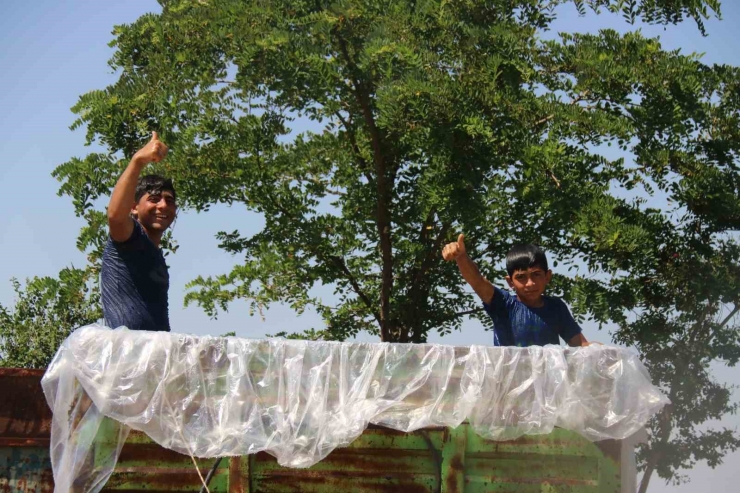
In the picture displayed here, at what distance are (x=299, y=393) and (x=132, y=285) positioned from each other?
87 centimetres

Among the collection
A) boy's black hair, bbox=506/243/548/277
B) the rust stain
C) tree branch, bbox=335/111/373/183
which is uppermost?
tree branch, bbox=335/111/373/183

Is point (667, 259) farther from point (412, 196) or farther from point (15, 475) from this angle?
point (15, 475)

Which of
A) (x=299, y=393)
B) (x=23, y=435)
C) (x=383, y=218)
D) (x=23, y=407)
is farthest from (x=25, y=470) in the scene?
(x=383, y=218)

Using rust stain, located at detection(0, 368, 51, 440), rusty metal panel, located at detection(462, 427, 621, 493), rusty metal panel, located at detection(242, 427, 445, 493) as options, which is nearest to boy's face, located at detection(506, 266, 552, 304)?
rusty metal panel, located at detection(462, 427, 621, 493)

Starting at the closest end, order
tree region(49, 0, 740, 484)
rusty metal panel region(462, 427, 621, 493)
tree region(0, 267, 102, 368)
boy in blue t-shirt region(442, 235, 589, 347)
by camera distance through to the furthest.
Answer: rusty metal panel region(462, 427, 621, 493), boy in blue t-shirt region(442, 235, 589, 347), tree region(49, 0, 740, 484), tree region(0, 267, 102, 368)

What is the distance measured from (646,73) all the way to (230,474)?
4802 millimetres

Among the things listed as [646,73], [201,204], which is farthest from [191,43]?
[646,73]

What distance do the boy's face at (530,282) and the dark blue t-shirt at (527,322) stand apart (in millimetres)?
48

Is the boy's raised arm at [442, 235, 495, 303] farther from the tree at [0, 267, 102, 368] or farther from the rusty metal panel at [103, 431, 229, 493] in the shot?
the tree at [0, 267, 102, 368]

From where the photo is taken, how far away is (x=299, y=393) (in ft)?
9.95

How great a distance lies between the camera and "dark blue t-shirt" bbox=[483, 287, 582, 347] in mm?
3926

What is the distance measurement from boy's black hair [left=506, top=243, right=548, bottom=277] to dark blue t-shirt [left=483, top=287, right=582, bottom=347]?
14 cm

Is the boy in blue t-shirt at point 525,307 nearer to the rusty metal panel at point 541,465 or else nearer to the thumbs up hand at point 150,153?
the rusty metal panel at point 541,465

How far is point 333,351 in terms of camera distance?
3.07m
